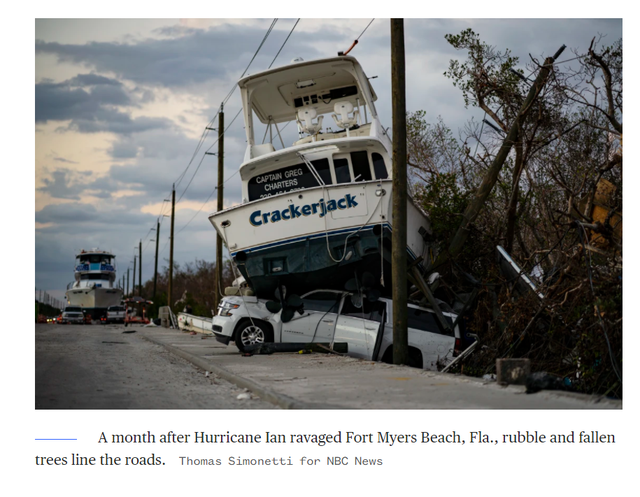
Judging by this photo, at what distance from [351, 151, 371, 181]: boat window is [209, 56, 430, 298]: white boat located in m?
0.02

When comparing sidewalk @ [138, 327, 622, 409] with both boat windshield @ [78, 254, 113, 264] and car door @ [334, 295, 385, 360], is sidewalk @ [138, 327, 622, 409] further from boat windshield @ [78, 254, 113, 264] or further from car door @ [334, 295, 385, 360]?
boat windshield @ [78, 254, 113, 264]

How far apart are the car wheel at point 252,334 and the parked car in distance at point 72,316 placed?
119ft

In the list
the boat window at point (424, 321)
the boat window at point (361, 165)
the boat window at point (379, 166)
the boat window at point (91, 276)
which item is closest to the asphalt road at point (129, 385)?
the boat window at point (424, 321)

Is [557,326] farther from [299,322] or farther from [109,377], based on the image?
[109,377]

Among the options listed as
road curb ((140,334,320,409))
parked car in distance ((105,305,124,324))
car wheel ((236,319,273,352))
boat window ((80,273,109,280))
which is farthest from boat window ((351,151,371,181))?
boat window ((80,273,109,280))

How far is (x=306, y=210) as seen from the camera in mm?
14289

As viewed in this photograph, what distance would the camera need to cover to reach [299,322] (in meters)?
14.0

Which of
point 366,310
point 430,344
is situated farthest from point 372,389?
point 366,310

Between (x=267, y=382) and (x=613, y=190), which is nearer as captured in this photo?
(x=267, y=382)

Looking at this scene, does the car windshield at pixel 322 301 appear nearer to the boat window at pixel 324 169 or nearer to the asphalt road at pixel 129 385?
the boat window at pixel 324 169

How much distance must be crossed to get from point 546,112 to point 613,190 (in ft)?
17.6

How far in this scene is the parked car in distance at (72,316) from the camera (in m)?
46.3
